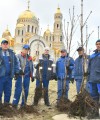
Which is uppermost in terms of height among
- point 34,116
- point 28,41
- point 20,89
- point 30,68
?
point 28,41

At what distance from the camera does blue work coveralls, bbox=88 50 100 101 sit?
609 centimetres

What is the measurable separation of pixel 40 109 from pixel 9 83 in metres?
1.11

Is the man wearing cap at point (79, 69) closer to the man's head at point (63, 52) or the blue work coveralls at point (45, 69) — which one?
the man's head at point (63, 52)

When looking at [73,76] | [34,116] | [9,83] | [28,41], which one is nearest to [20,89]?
[9,83]

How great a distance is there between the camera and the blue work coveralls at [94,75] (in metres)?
6.09

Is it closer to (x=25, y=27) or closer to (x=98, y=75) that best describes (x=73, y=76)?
(x=98, y=75)

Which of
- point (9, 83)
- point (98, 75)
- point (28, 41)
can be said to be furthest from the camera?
point (28, 41)

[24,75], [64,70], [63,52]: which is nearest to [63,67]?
[64,70]

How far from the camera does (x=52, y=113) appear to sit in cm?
664

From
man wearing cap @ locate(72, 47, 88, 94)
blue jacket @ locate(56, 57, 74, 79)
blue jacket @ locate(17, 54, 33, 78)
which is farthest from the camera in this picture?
blue jacket @ locate(56, 57, 74, 79)

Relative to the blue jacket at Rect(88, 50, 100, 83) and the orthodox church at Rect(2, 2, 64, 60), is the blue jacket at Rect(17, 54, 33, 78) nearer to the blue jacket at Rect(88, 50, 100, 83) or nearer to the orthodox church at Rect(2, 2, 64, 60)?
the blue jacket at Rect(88, 50, 100, 83)

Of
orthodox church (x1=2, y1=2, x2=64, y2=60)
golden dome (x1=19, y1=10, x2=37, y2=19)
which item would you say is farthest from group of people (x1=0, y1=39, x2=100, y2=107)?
golden dome (x1=19, y1=10, x2=37, y2=19)

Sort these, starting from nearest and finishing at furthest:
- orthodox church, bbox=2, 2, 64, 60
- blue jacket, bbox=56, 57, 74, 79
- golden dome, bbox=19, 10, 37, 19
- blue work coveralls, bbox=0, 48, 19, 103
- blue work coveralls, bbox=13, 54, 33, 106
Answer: blue work coveralls, bbox=0, 48, 19, 103, blue work coveralls, bbox=13, 54, 33, 106, blue jacket, bbox=56, 57, 74, 79, orthodox church, bbox=2, 2, 64, 60, golden dome, bbox=19, 10, 37, 19

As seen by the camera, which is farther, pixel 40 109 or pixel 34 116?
pixel 40 109
